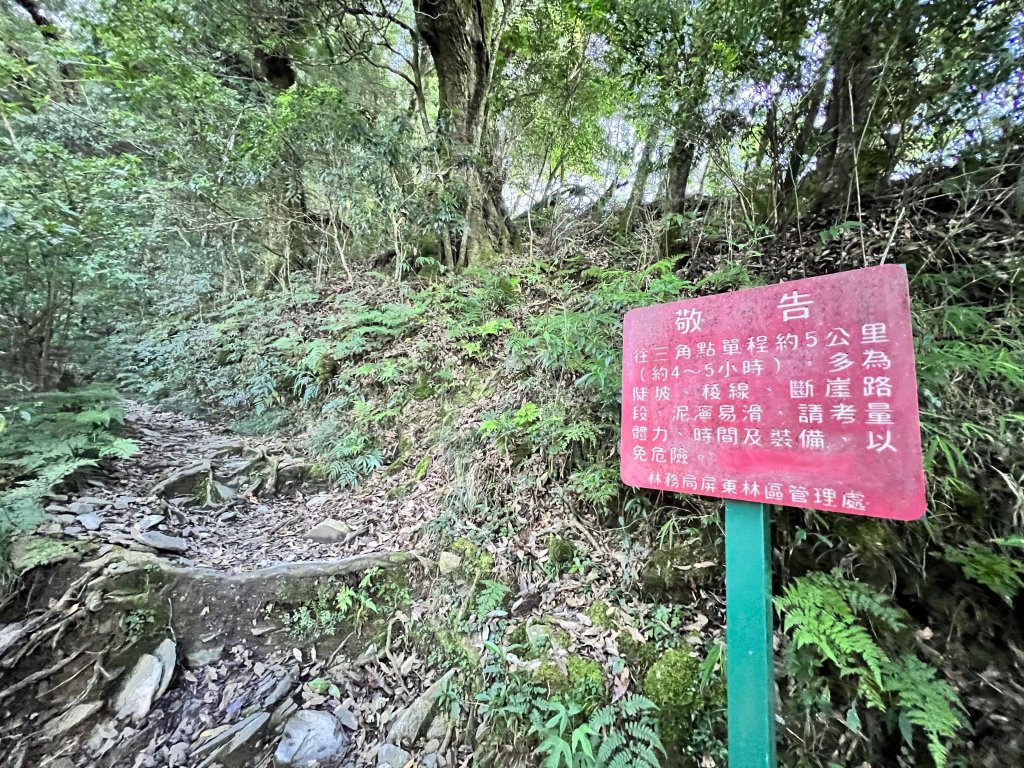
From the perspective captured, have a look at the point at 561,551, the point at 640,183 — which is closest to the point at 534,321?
the point at 561,551

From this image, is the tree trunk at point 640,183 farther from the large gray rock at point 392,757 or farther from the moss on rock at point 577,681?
the large gray rock at point 392,757

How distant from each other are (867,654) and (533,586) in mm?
1876

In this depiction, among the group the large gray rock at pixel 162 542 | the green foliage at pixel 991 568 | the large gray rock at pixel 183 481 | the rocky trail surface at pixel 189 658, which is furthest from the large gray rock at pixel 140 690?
the green foliage at pixel 991 568

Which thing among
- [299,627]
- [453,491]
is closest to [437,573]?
[453,491]

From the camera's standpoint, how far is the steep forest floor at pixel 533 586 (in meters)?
1.97

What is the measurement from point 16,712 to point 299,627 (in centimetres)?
166

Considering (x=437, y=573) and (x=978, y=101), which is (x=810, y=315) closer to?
(x=978, y=101)

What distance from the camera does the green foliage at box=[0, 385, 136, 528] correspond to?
355 centimetres

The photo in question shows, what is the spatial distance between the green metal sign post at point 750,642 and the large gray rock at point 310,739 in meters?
2.44

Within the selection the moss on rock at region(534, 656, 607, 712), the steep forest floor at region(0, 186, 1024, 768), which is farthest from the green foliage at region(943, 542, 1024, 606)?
the moss on rock at region(534, 656, 607, 712)

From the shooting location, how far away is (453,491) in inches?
160

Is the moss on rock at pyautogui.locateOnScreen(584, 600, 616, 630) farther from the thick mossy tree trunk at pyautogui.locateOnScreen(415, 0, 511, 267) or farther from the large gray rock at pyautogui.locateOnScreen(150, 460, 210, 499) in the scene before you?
the thick mossy tree trunk at pyautogui.locateOnScreen(415, 0, 511, 267)

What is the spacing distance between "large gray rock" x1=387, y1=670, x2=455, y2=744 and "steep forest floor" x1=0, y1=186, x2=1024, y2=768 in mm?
18

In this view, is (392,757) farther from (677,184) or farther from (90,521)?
(677,184)
